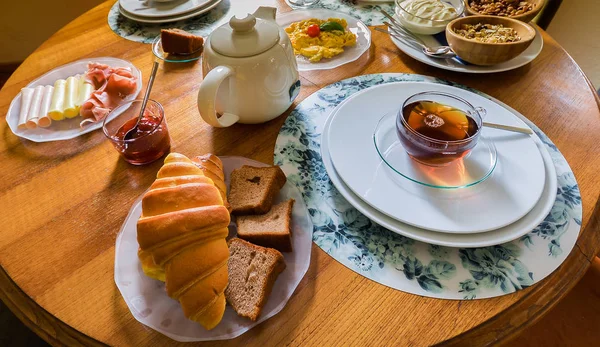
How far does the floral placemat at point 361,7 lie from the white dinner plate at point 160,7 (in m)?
0.33

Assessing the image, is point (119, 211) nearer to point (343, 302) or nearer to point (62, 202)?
point (62, 202)

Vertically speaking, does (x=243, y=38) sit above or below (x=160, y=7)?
above

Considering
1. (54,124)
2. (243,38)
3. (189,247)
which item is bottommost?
(54,124)

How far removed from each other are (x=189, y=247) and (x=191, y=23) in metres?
0.97

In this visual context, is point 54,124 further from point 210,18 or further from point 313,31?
point 313,31

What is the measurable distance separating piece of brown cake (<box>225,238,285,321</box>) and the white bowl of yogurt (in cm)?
87

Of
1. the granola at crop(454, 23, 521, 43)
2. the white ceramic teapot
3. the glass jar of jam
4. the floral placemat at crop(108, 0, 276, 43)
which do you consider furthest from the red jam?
the granola at crop(454, 23, 521, 43)

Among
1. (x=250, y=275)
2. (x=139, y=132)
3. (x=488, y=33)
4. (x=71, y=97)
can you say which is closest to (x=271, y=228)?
(x=250, y=275)

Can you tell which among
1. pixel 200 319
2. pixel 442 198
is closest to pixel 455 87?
pixel 442 198

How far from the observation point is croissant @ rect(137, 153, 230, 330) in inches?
23.0

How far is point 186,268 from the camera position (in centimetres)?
58

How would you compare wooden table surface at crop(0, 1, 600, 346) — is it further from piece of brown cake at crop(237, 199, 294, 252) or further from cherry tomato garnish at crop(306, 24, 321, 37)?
cherry tomato garnish at crop(306, 24, 321, 37)

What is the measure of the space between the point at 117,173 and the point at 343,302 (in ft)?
1.80

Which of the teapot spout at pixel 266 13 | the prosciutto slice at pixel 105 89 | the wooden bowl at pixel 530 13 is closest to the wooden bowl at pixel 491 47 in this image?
the wooden bowl at pixel 530 13
